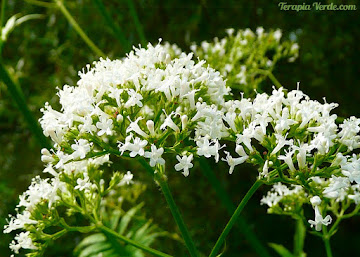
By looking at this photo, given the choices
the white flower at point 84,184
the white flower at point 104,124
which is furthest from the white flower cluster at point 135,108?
the white flower at point 84,184

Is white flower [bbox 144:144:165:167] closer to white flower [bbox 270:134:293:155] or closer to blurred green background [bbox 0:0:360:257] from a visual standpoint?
white flower [bbox 270:134:293:155]

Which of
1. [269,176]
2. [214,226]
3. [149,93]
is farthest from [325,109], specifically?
[214,226]

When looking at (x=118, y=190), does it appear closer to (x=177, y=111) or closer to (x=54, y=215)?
(x=54, y=215)

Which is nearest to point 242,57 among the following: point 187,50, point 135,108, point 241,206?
point 187,50

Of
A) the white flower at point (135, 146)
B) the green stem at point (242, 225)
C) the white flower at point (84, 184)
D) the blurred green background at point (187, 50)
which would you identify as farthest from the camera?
the blurred green background at point (187, 50)

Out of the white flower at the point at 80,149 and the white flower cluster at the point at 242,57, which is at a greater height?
the white flower cluster at the point at 242,57

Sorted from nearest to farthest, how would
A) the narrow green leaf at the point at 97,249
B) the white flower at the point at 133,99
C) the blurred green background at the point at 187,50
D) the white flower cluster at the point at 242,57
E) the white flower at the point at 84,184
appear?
the white flower at the point at 133,99
the white flower at the point at 84,184
the narrow green leaf at the point at 97,249
the white flower cluster at the point at 242,57
the blurred green background at the point at 187,50

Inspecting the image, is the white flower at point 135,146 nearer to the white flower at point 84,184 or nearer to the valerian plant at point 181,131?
the valerian plant at point 181,131

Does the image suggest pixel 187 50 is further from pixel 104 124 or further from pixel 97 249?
pixel 104 124
